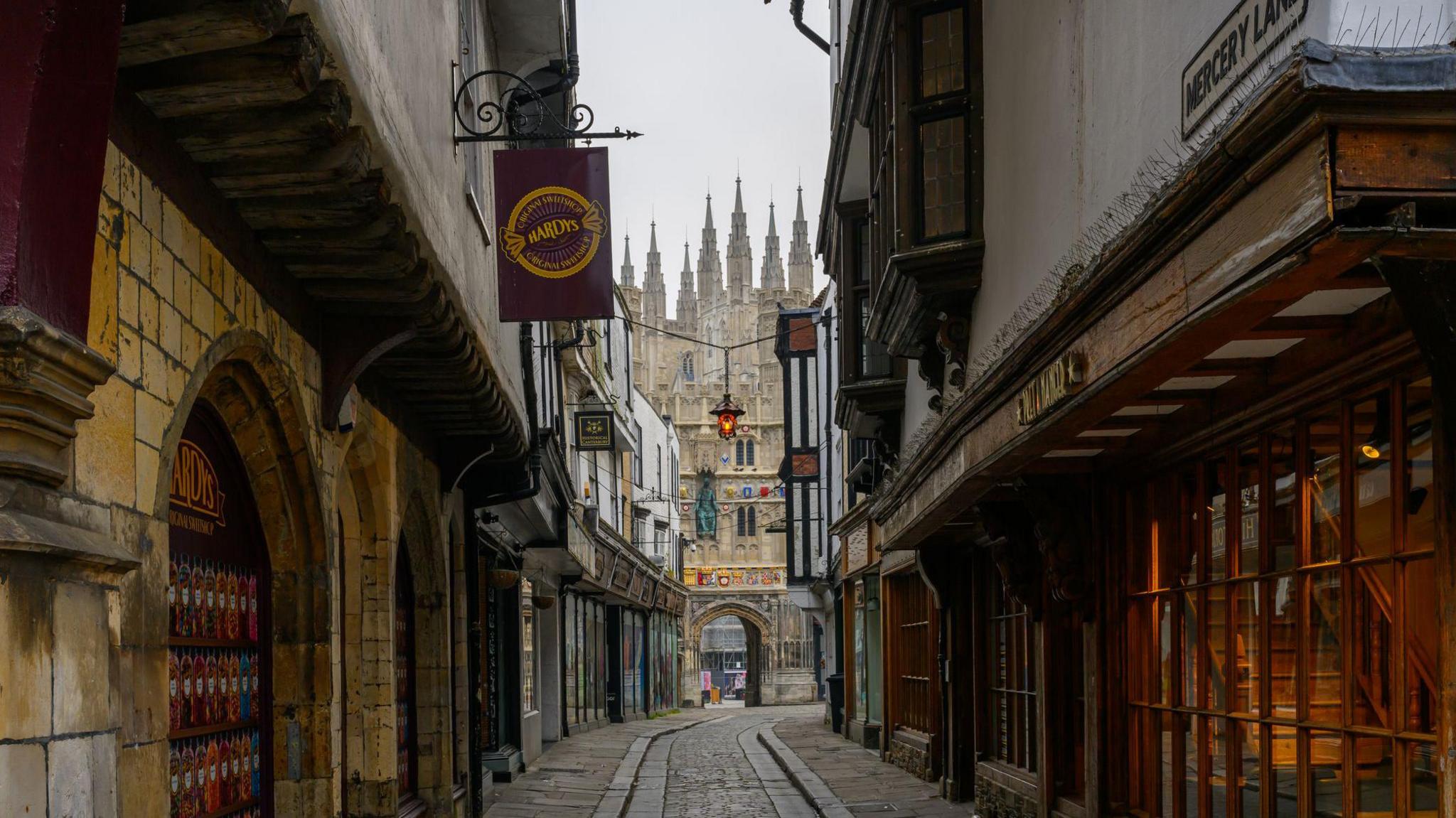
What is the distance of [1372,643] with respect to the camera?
5.90 m

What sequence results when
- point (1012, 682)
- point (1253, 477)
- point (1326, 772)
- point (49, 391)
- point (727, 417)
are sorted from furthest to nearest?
point (727, 417) < point (1012, 682) < point (1253, 477) < point (1326, 772) < point (49, 391)

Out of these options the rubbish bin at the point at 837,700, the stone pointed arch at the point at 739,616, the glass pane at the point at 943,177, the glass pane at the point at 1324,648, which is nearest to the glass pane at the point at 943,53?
the glass pane at the point at 943,177

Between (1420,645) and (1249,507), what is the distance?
7.02ft

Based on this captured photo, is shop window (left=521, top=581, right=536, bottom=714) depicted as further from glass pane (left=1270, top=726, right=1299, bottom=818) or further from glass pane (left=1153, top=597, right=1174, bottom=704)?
glass pane (left=1270, top=726, right=1299, bottom=818)

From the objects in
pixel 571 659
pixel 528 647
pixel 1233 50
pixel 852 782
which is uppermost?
pixel 1233 50

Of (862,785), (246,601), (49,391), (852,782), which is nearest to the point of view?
(49,391)

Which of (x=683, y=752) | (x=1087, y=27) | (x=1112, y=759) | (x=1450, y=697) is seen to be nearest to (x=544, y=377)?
(x=683, y=752)

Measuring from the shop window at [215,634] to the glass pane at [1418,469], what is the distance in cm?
450

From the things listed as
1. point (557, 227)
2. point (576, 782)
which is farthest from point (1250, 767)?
point (576, 782)

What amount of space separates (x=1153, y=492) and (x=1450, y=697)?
458cm

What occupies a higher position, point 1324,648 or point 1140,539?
point 1140,539

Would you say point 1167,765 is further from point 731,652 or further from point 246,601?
point 731,652

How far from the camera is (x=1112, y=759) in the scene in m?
9.89

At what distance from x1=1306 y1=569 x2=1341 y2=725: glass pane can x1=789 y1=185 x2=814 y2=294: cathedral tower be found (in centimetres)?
11925
